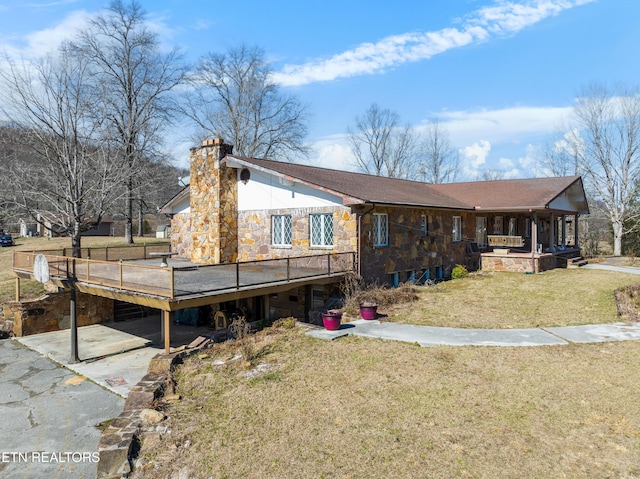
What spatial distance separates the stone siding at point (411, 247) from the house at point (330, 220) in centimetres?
4

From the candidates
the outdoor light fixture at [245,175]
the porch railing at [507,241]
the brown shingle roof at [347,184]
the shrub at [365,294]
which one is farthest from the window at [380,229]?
the porch railing at [507,241]

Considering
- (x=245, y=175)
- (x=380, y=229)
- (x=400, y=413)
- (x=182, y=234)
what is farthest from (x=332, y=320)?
(x=182, y=234)

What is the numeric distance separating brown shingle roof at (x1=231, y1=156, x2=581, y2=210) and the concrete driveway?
344 inches

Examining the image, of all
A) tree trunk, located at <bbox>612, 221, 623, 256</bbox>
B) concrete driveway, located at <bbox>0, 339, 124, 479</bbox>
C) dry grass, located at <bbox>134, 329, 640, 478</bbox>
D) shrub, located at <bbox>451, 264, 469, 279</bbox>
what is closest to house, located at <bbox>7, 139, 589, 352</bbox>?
shrub, located at <bbox>451, 264, 469, 279</bbox>

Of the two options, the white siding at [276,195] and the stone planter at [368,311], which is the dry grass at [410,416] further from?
the white siding at [276,195]

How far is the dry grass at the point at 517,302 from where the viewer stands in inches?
456

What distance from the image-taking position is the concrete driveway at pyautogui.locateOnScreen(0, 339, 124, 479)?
6324 mm

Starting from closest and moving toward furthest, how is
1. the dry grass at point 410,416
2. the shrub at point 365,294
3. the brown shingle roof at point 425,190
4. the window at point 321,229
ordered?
the dry grass at point 410,416
the shrub at point 365,294
the window at point 321,229
the brown shingle roof at point 425,190

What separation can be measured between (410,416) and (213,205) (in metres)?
12.3

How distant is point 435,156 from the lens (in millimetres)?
48000

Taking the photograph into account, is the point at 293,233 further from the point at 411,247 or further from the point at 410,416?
the point at 410,416

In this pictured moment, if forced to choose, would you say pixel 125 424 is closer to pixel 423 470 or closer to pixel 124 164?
pixel 423 470

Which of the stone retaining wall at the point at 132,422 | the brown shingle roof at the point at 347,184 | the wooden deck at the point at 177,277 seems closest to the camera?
the stone retaining wall at the point at 132,422

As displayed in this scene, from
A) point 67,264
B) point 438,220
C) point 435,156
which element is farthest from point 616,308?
point 435,156
